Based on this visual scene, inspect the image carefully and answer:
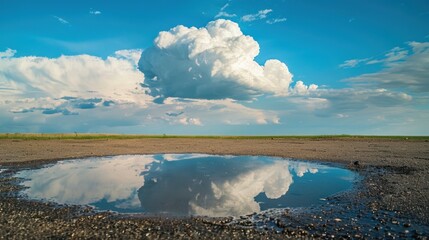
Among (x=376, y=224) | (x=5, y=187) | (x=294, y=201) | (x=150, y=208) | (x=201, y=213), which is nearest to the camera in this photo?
(x=376, y=224)

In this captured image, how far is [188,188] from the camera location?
70.9ft

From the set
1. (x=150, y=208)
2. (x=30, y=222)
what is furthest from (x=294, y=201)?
(x=30, y=222)

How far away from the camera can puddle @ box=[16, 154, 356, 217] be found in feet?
55.3

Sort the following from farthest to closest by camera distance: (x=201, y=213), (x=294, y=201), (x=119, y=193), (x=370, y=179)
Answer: (x=370, y=179)
(x=119, y=193)
(x=294, y=201)
(x=201, y=213)

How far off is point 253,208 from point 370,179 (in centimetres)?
1318

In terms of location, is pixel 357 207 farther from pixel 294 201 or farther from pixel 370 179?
pixel 370 179

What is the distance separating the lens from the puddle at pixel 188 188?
16.9 m

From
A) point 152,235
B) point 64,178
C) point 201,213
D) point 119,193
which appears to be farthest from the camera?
point 64,178

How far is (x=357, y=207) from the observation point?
52.5 feet

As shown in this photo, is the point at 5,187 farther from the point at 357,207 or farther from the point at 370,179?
the point at 370,179

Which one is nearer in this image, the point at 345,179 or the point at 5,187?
the point at 5,187

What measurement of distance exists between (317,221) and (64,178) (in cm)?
2168

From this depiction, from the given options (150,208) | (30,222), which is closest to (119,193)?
(150,208)

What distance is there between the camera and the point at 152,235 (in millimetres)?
11875
